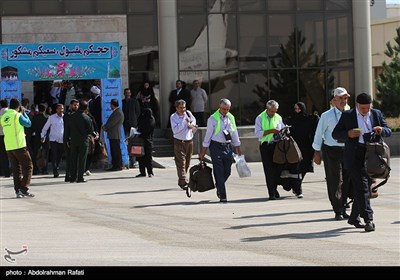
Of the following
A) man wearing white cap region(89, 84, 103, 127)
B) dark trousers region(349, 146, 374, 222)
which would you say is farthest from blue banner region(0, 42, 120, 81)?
dark trousers region(349, 146, 374, 222)

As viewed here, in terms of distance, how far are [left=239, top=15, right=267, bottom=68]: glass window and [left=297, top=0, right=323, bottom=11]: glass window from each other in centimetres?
138

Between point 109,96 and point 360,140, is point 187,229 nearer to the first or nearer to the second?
point 360,140

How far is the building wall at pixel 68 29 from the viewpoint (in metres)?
33.0

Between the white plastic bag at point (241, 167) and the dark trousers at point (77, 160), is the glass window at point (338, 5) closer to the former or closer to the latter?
the dark trousers at point (77, 160)

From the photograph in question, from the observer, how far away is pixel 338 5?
34781 millimetres

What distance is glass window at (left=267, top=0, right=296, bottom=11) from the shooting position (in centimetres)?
3434

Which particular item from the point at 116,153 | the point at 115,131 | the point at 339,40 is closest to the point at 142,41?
the point at 339,40

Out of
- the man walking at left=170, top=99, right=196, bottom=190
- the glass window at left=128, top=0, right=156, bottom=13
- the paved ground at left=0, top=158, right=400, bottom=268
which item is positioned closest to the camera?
the paved ground at left=0, top=158, right=400, bottom=268

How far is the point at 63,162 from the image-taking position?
29406 millimetres

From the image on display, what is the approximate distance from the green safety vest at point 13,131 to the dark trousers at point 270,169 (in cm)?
454

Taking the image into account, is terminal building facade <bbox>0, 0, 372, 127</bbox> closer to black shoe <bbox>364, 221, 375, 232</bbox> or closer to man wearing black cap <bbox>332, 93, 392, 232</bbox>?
man wearing black cap <bbox>332, 93, 392, 232</bbox>

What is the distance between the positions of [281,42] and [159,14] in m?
4.11

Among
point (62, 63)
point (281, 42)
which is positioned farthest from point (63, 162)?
point (281, 42)

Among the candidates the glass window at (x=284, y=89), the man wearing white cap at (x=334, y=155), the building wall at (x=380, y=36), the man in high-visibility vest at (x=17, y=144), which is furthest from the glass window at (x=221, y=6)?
the building wall at (x=380, y=36)
